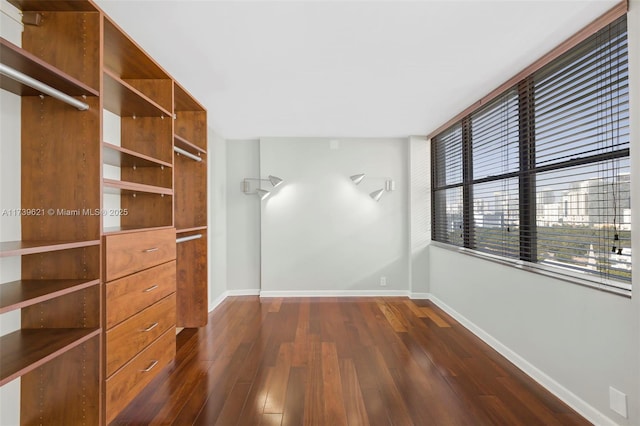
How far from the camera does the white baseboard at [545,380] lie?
1846 millimetres

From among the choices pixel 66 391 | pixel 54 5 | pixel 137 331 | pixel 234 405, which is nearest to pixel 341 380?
pixel 234 405

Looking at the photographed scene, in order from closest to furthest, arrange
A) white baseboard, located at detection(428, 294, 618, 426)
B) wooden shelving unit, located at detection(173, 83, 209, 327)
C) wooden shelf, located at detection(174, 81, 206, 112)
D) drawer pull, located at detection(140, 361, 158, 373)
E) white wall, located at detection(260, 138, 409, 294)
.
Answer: white baseboard, located at detection(428, 294, 618, 426)
drawer pull, located at detection(140, 361, 158, 373)
wooden shelf, located at detection(174, 81, 206, 112)
wooden shelving unit, located at detection(173, 83, 209, 327)
white wall, located at detection(260, 138, 409, 294)

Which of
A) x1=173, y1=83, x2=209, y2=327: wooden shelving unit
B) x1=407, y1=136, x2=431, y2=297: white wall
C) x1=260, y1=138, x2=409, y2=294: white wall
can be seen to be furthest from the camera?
x1=260, y1=138, x2=409, y2=294: white wall

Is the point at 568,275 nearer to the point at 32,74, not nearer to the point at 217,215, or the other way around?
the point at 32,74

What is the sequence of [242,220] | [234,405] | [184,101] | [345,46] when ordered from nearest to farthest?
[234,405], [345,46], [184,101], [242,220]

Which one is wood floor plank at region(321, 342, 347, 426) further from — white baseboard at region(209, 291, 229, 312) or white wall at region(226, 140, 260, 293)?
white wall at region(226, 140, 260, 293)

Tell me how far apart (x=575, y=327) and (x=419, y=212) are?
2659 mm

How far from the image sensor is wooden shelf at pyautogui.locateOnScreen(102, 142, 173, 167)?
1872mm

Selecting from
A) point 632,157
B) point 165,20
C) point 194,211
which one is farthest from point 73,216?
point 632,157

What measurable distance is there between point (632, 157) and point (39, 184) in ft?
10.2

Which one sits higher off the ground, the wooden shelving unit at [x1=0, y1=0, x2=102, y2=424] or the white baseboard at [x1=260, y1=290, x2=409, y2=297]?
the wooden shelving unit at [x1=0, y1=0, x2=102, y2=424]

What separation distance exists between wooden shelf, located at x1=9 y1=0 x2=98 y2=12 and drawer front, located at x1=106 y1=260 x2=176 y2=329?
4.67 ft

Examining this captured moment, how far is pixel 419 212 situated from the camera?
4539 mm

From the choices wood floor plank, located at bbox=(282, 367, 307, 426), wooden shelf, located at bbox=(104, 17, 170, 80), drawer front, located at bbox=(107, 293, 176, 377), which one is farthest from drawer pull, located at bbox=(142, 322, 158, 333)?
wooden shelf, located at bbox=(104, 17, 170, 80)
